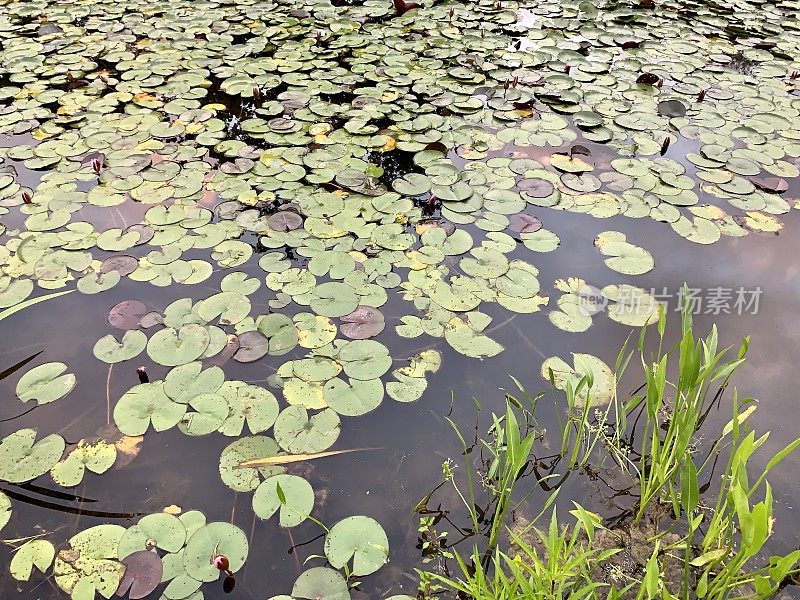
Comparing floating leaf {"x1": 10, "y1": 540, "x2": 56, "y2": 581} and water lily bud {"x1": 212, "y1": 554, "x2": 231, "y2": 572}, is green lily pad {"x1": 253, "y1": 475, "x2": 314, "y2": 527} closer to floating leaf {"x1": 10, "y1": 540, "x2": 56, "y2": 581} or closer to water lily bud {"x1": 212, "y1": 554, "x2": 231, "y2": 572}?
water lily bud {"x1": 212, "y1": 554, "x2": 231, "y2": 572}

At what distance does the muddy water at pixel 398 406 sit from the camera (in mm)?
2004

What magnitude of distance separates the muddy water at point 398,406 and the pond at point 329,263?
0.01 metres

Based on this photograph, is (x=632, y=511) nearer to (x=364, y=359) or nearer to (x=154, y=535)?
(x=364, y=359)

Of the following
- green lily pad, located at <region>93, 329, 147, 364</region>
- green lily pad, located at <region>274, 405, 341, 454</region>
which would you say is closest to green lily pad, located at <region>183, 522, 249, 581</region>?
green lily pad, located at <region>274, 405, 341, 454</region>

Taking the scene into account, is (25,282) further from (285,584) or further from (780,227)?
(780,227)

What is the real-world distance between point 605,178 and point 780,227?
103 centimetres

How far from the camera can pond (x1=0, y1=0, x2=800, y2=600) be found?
2.08 metres

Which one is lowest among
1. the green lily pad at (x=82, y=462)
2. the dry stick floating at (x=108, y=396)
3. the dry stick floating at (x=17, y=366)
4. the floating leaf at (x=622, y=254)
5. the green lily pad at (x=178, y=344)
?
the green lily pad at (x=82, y=462)

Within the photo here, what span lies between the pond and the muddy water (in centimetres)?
1

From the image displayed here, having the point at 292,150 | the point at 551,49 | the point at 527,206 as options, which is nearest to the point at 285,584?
the point at 527,206

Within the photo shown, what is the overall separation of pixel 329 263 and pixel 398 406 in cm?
96

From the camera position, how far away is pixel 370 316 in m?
2.72

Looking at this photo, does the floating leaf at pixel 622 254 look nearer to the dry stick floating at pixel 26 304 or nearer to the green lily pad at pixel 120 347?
the green lily pad at pixel 120 347

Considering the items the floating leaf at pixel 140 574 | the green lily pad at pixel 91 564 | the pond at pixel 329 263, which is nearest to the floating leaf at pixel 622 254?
the pond at pixel 329 263
